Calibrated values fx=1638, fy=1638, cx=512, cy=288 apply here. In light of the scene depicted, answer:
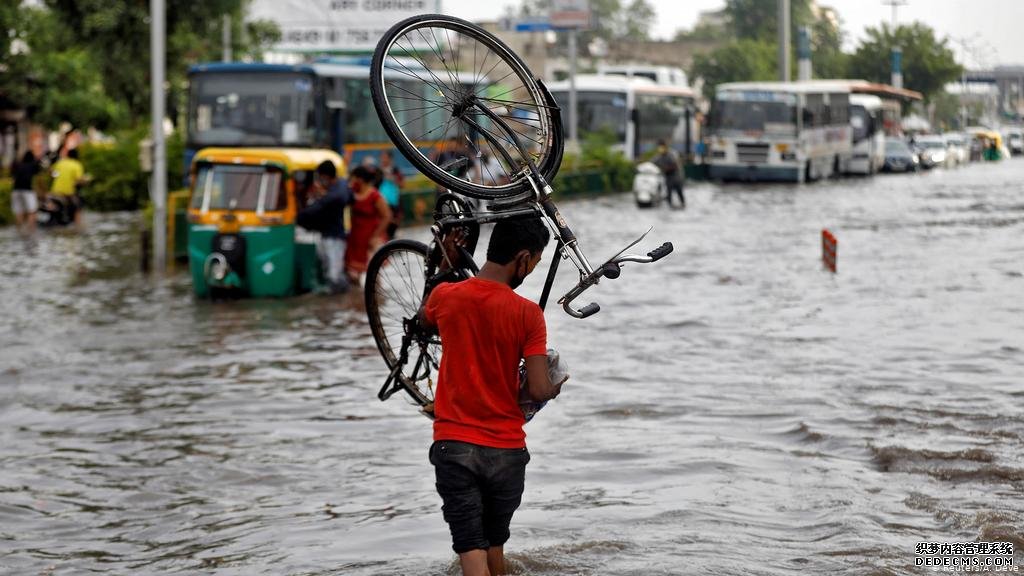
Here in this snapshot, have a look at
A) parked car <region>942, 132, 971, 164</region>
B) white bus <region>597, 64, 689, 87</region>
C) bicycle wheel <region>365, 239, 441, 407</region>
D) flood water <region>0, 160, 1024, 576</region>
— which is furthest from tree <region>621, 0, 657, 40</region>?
bicycle wheel <region>365, 239, 441, 407</region>

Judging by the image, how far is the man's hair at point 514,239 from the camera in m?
5.67

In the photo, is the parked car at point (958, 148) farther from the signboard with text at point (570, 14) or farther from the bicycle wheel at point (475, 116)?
the bicycle wheel at point (475, 116)

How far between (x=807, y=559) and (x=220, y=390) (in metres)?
6.19

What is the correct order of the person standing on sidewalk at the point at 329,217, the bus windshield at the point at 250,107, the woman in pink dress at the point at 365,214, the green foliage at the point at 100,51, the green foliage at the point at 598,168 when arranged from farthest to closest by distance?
1. the green foliage at the point at 598,168
2. the green foliage at the point at 100,51
3. the bus windshield at the point at 250,107
4. the woman in pink dress at the point at 365,214
5. the person standing on sidewalk at the point at 329,217

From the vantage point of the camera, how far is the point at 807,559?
7285 millimetres

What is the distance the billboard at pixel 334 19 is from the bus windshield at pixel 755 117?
36.6 feet

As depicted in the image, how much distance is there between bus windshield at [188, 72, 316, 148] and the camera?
92.8 feet

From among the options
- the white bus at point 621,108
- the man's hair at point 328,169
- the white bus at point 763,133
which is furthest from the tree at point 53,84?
the man's hair at point 328,169

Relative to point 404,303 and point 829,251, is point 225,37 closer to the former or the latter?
point 829,251

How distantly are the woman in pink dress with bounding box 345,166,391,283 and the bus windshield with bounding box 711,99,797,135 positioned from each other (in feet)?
94.9

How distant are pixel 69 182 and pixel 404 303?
23.0m

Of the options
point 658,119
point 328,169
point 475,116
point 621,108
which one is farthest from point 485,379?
point 658,119

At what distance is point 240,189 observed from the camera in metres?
17.6

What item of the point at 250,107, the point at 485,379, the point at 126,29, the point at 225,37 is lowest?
the point at 485,379
